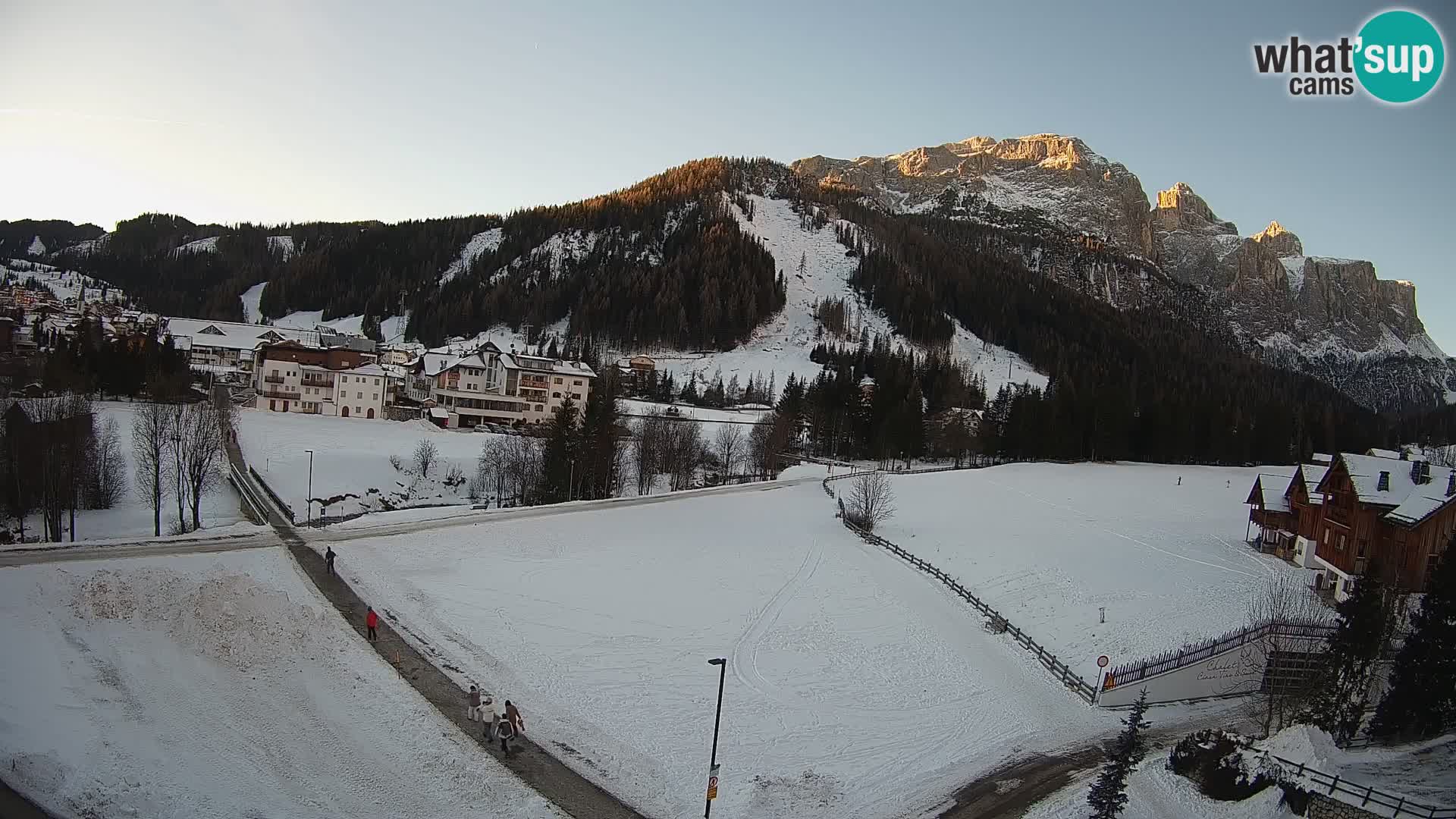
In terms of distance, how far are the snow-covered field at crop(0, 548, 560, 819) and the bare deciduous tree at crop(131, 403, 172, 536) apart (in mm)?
16115

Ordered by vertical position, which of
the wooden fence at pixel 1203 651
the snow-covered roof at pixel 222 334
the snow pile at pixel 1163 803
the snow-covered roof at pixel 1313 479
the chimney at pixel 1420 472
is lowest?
the snow pile at pixel 1163 803

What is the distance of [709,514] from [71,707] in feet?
117

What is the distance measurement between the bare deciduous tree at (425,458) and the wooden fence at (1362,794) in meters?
55.8

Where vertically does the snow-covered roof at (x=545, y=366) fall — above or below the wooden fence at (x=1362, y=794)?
above

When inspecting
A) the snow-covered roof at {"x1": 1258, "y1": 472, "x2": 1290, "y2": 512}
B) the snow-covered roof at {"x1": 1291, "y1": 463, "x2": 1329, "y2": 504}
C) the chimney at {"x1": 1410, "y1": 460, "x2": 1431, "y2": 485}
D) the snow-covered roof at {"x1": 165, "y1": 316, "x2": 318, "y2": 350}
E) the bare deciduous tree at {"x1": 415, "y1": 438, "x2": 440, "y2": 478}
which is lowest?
the bare deciduous tree at {"x1": 415, "y1": 438, "x2": 440, "y2": 478}

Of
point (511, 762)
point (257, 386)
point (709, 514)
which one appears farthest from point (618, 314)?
point (511, 762)

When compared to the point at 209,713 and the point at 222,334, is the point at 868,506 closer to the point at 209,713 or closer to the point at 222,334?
the point at 209,713

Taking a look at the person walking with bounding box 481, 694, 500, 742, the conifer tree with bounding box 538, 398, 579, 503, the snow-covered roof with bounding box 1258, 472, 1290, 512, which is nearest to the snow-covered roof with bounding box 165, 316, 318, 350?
the conifer tree with bounding box 538, 398, 579, 503

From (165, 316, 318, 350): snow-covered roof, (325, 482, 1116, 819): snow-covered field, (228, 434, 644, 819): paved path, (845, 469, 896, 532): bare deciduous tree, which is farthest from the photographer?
(165, 316, 318, 350): snow-covered roof

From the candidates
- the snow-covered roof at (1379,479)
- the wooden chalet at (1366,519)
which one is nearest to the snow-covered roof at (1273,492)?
the wooden chalet at (1366,519)

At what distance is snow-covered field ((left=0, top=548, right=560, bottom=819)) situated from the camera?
16.0 m

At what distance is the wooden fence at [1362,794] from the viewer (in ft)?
52.5

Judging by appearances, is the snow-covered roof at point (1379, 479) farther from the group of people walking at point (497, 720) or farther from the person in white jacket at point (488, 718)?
the person in white jacket at point (488, 718)

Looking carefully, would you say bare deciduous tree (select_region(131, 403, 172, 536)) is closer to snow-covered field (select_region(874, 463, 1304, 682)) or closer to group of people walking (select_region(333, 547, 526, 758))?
group of people walking (select_region(333, 547, 526, 758))
